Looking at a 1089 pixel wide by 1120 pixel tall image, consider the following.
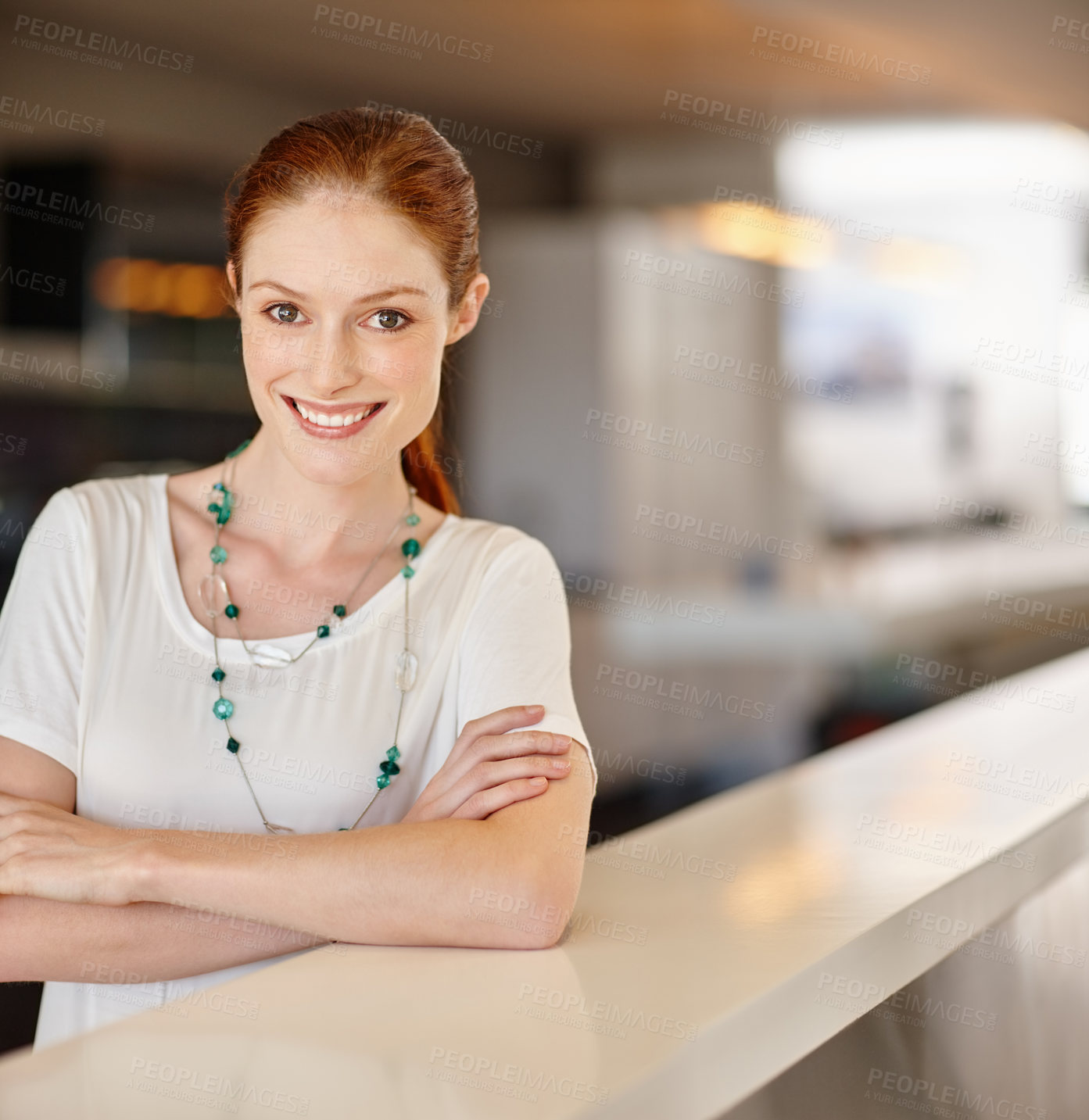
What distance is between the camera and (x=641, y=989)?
37.6 inches

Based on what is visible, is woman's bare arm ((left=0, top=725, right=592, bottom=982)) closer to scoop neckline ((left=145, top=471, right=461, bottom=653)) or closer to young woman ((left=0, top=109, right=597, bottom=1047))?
young woman ((left=0, top=109, right=597, bottom=1047))

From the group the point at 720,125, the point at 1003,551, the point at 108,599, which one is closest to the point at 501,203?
the point at 720,125

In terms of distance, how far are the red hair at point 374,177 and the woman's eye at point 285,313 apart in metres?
0.10

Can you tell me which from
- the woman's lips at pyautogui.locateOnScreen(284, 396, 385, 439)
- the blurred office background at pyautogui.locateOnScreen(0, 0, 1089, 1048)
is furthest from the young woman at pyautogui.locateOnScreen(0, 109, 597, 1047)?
the blurred office background at pyautogui.locateOnScreen(0, 0, 1089, 1048)

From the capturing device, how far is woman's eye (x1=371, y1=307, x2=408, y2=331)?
1.29 metres

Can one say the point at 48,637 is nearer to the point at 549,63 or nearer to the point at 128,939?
the point at 128,939

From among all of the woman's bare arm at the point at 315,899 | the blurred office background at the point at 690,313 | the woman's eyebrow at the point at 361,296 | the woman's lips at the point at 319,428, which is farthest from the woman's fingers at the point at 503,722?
the blurred office background at the point at 690,313

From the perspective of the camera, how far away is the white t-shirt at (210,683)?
4.19 feet

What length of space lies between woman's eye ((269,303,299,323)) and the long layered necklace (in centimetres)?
24

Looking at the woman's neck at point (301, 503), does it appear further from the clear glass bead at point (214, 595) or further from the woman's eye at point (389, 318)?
the woman's eye at point (389, 318)

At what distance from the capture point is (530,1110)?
75 cm

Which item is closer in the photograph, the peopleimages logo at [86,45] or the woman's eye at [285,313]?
the woman's eye at [285,313]

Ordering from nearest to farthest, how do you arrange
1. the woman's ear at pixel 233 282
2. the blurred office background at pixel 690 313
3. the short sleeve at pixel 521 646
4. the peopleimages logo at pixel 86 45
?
1. the short sleeve at pixel 521 646
2. the woman's ear at pixel 233 282
3. the peopleimages logo at pixel 86 45
4. the blurred office background at pixel 690 313

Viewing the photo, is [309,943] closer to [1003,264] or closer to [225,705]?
[225,705]
